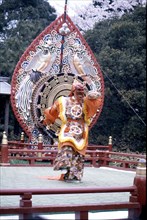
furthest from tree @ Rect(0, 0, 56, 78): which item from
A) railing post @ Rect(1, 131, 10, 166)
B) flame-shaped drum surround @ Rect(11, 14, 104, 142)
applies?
railing post @ Rect(1, 131, 10, 166)

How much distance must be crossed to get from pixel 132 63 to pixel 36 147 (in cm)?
458

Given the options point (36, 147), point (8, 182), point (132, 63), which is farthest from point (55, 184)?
point (132, 63)

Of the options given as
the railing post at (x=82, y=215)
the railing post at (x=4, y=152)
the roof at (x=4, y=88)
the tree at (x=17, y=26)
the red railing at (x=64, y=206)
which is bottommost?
the railing post at (x=82, y=215)

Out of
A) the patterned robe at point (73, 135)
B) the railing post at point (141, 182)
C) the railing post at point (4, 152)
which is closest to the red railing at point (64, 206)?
the railing post at point (141, 182)

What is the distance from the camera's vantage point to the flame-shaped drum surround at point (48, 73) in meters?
14.6

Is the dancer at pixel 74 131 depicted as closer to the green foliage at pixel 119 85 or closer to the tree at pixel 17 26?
the green foliage at pixel 119 85

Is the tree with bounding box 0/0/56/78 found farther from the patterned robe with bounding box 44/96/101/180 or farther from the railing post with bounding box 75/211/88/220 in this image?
the railing post with bounding box 75/211/88/220

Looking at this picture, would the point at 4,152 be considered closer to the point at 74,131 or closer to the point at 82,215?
the point at 74,131

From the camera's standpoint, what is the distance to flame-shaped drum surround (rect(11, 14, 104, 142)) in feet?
47.9

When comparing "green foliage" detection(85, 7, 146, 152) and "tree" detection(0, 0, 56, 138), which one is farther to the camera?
"tree" detection(0, 0, 56, 138)

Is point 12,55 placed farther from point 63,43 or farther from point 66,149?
point 66,149

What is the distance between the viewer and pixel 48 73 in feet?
49.2

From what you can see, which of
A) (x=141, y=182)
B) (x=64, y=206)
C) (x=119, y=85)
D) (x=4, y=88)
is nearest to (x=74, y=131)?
(x=64, y=206)

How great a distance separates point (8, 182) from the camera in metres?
8.77
